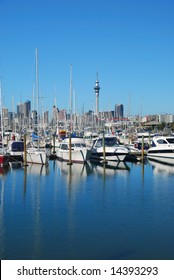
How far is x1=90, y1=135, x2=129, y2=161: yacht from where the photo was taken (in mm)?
45625

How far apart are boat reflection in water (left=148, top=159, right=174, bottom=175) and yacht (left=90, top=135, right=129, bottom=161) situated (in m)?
3.66

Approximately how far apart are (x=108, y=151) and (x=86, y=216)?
25.6 metres

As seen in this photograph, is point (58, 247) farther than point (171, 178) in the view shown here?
No

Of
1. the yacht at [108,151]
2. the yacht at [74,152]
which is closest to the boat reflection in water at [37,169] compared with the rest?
the yacht at [74,152]

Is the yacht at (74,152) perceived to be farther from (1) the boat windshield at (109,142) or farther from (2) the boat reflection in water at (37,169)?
(2) the boat reflection in water at (37,169)

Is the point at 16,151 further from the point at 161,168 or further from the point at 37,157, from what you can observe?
the point at 161,168

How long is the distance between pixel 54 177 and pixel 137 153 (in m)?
18.2

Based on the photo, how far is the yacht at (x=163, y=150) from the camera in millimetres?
47188

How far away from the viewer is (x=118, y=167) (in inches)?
1671

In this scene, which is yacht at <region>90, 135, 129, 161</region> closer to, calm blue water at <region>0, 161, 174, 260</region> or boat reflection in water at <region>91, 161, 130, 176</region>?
boat reflection in water at <region>91, 161, 130, 176</region>

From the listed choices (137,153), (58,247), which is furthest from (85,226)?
(137,153)
